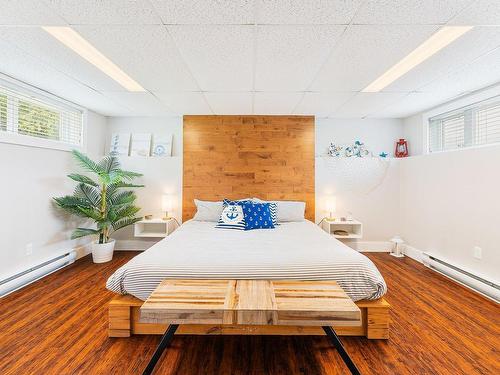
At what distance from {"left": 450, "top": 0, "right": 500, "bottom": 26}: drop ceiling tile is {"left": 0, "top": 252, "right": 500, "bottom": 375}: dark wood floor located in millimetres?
2218

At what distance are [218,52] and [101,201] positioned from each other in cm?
267

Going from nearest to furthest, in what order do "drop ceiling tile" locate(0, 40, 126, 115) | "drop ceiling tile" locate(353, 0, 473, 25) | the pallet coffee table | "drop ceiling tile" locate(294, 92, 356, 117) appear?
1. the pallet coffee table
2. "drop ceiling tile" locate(353, 0, 473, 25)
3. "drop ceiling tile" locate(0, 40, 126, 115)
4. "drop ceiling tile" locate(294, 92, 356, 117)

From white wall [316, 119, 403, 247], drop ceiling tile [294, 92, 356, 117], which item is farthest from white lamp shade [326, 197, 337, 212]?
drop ceiling tile [294, 92, 356, 117]

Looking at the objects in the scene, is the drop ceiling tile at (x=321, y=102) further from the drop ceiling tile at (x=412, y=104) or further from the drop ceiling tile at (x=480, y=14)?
the drop ceiling tile at (x=480, y=14)

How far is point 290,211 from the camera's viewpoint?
344 cm

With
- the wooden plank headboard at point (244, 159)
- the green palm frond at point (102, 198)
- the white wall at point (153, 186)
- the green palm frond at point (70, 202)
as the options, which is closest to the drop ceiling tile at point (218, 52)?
the wooden plank headboard at point (244, 159)

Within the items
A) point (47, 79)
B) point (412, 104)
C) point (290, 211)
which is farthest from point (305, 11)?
point (47, 79)

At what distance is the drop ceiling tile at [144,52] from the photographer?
66.5 inches

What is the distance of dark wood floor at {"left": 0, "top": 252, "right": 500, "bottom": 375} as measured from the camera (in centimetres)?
147

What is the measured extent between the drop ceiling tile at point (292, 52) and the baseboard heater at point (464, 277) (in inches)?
Answer: 106

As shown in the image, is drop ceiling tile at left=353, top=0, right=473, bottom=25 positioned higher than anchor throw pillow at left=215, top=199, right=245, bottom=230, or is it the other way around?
drop ceiling tile at left=353, top=0, right=473, bottom=25

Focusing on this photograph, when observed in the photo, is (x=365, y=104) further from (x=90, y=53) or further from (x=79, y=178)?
(x=79, y=178)

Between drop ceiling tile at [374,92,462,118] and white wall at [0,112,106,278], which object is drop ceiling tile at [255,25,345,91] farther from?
white wall at [0,112,106,278]

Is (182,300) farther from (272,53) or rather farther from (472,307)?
(472,307)
